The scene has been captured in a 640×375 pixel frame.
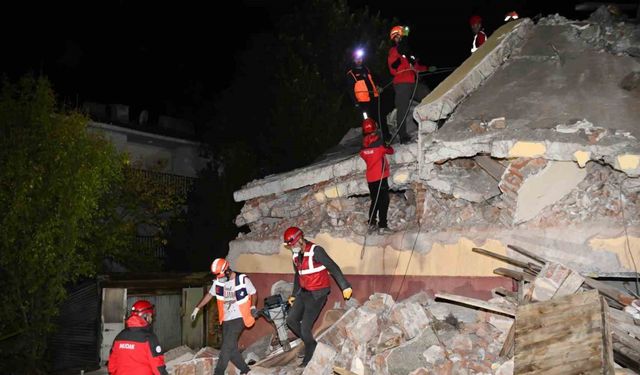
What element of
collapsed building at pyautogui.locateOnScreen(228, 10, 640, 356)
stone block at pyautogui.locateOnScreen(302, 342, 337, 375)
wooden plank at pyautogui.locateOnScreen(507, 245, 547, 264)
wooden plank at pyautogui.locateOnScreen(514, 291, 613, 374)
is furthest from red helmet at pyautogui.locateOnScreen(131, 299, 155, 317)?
wooden plank at pyautogui.locateOnScreen(507, 245, 547, 264)

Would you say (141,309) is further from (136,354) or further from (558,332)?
(558,332)

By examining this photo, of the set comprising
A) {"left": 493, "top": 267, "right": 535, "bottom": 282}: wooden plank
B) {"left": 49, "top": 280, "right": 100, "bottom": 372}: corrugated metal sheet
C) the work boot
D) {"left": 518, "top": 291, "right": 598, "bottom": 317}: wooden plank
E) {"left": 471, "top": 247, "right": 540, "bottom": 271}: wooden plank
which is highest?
the work boot

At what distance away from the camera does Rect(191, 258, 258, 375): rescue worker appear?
7.79 m

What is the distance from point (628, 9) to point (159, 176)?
14.6 metres

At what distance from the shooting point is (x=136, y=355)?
6.35 meters

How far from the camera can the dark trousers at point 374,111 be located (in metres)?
10.6

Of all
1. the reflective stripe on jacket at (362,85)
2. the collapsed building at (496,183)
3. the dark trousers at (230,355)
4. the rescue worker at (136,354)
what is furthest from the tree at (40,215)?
the reflective stripe on jacket at (362,85)

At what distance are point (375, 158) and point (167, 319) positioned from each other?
7.07 metres

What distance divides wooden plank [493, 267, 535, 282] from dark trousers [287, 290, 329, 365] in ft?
7.55

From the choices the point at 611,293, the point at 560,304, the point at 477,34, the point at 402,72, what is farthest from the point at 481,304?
the point at 477,34

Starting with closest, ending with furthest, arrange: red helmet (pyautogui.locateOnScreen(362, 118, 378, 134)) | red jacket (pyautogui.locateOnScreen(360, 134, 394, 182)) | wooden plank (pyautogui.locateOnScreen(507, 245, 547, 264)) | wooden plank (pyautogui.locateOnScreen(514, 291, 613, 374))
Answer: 1. wooden plank (pyautogui.locateOnScreen(514, 291, 613, 374))
2. wooden plank (pyautogui.locateOnScreen(507, 245, 547, 264))
3. red jacket (pyautogui.locateOnScreen(360, 134, 394, 182))
4. red helmet (pyautogui.locateOnScreen(362, 118, 378, 134))

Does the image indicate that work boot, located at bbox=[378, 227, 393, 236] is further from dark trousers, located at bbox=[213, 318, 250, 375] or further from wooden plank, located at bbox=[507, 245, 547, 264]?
dark trousers, located at bbox=[213, 318, 250, 375]

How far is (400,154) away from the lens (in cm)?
916

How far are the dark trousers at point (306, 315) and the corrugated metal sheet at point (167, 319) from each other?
600 cm
